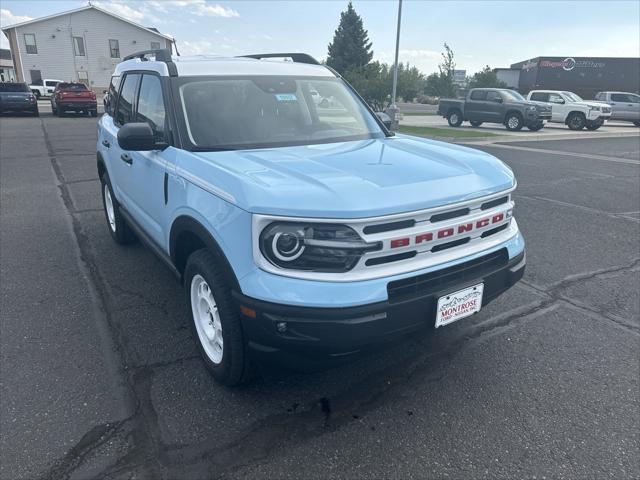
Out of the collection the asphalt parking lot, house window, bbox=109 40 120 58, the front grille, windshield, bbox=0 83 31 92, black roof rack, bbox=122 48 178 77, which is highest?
house window, bbox=109 40 120 58

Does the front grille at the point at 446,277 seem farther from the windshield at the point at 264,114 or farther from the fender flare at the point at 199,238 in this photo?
the windshield at the point at 264,114

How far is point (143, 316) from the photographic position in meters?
3.81

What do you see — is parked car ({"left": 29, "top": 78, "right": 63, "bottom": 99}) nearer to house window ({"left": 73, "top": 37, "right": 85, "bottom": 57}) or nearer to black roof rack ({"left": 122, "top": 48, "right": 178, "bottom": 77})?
house window ({"left": 73, "top": 37, "right": 85, "bottom": 57})

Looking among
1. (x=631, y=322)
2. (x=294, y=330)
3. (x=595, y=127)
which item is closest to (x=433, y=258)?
(x=294, y=330)

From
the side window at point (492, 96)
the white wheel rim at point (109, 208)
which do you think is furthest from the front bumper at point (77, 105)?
the white wheel rim at point (109, 208)

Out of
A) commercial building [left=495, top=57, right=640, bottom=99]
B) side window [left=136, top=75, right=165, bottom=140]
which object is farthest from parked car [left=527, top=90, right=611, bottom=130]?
commercial building [left=495, top=57, right=640, bottom=99]

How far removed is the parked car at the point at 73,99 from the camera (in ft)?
79.5

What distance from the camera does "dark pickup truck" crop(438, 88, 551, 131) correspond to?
66.2 ft

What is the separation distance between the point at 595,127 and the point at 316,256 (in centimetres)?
2394

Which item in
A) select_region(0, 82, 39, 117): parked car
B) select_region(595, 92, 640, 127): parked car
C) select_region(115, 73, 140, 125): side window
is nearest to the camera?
select_region(115, 73, 140, 125): side window

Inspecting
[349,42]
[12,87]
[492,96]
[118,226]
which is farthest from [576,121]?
[349,42]

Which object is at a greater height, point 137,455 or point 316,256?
point 316,256

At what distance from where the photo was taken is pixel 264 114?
11.4ft

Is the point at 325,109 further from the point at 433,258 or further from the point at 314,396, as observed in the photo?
the point at 314,396
